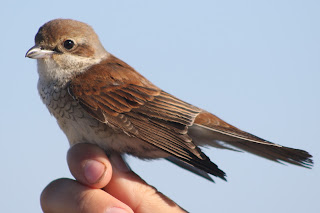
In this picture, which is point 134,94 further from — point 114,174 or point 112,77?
point 114,174

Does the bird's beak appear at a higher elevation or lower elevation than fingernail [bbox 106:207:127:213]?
higher

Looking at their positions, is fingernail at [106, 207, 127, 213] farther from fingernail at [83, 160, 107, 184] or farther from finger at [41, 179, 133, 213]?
fingernail at [83, 160, 107, 184]

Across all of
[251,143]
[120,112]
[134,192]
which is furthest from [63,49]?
[251,143]

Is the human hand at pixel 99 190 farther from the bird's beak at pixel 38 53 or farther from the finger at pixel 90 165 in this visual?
the bird's beak at pixel 38 53

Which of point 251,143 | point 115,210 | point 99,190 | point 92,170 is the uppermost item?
point 251,143

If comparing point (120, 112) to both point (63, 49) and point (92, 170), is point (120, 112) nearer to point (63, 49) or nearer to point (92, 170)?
point (92, 170)

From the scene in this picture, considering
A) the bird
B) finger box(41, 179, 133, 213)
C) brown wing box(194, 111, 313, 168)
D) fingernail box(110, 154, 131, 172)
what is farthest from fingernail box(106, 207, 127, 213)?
brown wing box(194, 111, 313, 168)

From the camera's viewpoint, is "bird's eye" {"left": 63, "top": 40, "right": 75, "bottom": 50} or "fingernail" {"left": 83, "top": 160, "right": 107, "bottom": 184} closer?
"fingernail" {"left": 83, "top": 160, "right": 107, "bottom": 184}
